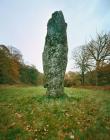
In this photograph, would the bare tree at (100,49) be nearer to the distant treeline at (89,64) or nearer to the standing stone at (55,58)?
the distant treeline at (89,64)

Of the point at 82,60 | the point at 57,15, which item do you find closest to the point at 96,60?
the point at 82,60

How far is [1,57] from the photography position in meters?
43.8

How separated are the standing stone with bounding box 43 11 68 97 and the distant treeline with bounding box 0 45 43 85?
110ft

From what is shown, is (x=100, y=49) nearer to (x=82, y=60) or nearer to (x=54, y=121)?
(x=82, y=60)

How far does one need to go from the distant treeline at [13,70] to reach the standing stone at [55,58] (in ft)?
110

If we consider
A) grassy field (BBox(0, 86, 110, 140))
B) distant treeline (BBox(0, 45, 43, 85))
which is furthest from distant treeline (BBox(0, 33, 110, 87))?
grassy field (BBox(0, 86, 110, 140))

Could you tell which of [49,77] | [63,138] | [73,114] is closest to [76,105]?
[73,114]

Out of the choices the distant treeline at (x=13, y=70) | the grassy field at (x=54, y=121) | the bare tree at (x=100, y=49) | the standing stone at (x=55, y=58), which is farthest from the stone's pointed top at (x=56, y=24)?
the distant treeline at (x=13, y=70)

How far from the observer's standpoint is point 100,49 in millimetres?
38688

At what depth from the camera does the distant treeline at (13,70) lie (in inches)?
1783

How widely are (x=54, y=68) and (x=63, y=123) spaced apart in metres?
4.13

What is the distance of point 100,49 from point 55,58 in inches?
1137

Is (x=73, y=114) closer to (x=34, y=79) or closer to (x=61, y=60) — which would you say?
(x=61, y=60)

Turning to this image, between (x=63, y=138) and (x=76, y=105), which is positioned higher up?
(x=76, y=105)
